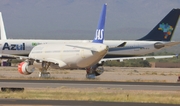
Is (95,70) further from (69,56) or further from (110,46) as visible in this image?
(110,46)

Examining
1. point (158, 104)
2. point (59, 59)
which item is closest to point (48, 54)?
point (59, 59)

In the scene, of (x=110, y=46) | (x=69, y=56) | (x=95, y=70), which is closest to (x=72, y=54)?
(x=69, y=56)

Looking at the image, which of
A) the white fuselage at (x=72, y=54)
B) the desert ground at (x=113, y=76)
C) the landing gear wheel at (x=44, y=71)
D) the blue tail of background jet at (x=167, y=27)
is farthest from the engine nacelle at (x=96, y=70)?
the blue tail of background jet at (x=167, y=27)

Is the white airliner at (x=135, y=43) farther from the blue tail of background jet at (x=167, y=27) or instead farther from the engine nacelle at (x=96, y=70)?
the engine nacelle at (x=96, y=70)

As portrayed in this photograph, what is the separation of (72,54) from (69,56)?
2.18 ft

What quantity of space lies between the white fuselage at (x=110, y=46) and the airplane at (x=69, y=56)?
89.4ft

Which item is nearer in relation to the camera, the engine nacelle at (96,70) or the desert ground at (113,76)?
the desert ground at (113,76)

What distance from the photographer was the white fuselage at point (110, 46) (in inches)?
3804

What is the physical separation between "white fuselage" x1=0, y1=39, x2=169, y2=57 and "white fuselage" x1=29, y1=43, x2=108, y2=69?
85.2 feet

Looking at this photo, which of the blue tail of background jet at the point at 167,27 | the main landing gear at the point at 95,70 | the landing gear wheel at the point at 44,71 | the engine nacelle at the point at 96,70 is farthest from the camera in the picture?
the blue tail of background jet at the point at 167,27

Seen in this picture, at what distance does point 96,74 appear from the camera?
64.4 m

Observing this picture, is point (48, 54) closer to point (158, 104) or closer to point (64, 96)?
point (64, 96)

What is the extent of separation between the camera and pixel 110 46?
9419cm

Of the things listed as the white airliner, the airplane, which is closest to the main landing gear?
the airplane
